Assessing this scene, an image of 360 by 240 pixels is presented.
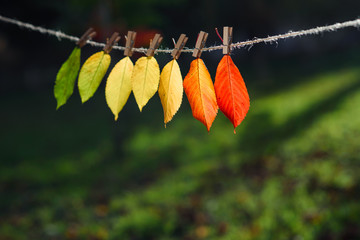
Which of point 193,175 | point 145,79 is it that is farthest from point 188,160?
point 145,79

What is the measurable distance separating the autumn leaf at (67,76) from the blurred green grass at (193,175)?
2.96 meters

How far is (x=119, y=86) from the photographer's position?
4.00 feet

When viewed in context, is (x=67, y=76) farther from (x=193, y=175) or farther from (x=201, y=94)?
(x=193, y=175)

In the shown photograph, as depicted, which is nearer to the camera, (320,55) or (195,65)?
(195,65)

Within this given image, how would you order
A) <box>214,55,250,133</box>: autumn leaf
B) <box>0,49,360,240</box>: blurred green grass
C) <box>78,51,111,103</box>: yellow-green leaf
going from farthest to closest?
1. <box>0,49,360,240</box>: blurred green grass
2. <box>78,51,111,103</box>: yellow-green leaf
3. <box>214,55,250,133</box>: autumn leaf

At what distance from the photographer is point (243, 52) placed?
17328 mm

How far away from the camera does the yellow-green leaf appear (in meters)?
1.27

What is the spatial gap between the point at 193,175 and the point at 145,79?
4862mm

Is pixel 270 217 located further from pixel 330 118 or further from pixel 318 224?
pixel 330 118

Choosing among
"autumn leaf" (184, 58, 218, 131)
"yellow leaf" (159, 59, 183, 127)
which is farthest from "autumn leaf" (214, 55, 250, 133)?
"yellow leaf" (159, 59, 183, 127)

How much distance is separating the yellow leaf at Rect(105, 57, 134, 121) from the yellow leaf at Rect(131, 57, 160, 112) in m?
0.04

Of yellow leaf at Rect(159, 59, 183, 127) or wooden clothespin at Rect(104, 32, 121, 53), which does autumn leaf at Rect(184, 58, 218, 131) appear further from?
wooden clothespin at Rect(104, 32, 121, 53)

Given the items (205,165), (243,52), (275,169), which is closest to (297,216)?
(275,169)

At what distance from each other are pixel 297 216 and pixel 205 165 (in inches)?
100
